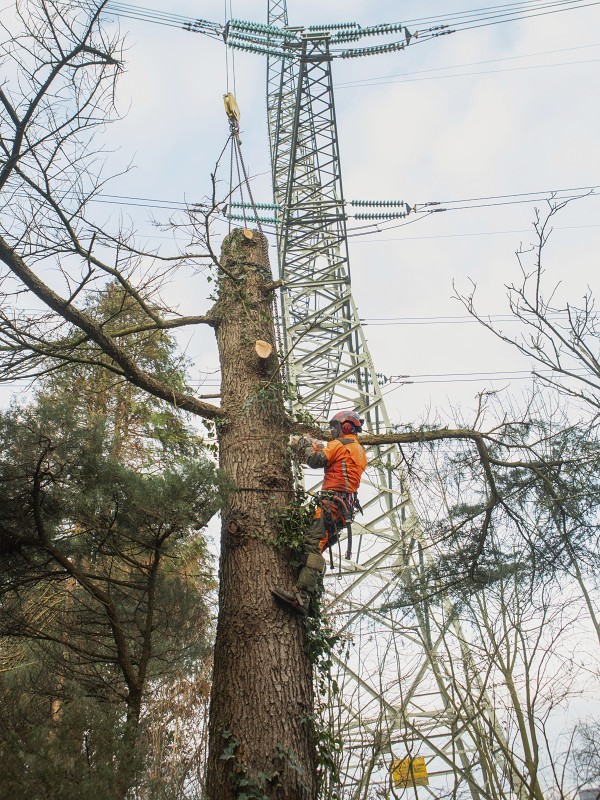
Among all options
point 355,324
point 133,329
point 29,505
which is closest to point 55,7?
point 133,329

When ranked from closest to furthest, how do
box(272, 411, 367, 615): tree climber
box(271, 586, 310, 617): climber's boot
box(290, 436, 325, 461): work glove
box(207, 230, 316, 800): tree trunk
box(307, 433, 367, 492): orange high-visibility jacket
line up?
1. box(207, 230, 316, 800): tree trunk
2. box(271, 586, 310, 617): climber's boot
3. box(272, 411, 367, 615): tree climber
4. box(290, 436, 325, 461): work glove
5. box(307, 433, 367, 492): orange high-visibility jacket

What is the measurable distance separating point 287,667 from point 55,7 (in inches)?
156

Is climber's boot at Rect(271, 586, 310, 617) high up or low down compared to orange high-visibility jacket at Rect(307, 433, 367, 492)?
down

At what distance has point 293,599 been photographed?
4008 mm

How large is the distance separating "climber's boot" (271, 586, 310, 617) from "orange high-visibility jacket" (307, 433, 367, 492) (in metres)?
1.10

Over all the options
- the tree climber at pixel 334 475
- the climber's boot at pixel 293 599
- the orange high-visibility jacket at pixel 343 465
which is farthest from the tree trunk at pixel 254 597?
the orange high-visibility jacket at pixel 343 465

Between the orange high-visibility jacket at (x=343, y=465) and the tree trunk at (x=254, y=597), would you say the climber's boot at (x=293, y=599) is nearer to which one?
the tree trunk at (x=254, y=597)

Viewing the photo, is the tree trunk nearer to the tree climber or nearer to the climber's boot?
the climber's boot

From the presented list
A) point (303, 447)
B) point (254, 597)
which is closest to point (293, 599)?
point (254, 597)

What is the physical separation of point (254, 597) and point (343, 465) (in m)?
1.39

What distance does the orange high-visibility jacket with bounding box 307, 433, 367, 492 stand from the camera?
5.05 metres

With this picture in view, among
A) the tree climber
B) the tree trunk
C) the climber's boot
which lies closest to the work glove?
the tree climber

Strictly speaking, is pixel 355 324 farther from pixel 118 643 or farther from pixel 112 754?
pixel 112 754

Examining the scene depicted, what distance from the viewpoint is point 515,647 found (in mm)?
5160
